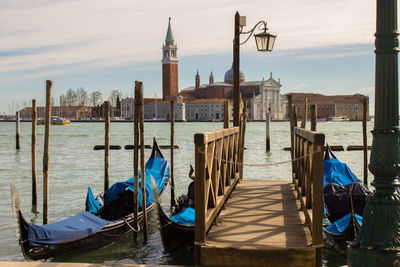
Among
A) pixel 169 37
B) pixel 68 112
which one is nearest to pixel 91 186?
pixel 169 37

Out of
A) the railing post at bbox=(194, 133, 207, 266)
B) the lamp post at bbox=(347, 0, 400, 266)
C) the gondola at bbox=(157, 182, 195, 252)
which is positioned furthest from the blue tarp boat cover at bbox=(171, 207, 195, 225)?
the lamp post at bbox=(347, 0, 400, 266)

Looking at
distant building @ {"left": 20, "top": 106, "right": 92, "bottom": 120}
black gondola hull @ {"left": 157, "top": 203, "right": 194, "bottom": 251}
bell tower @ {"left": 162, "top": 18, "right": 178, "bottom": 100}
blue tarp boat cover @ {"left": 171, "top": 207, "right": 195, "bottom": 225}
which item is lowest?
black gondola hull @ {"left": 157, "top": 203, "right": 194, "bottom": 251}

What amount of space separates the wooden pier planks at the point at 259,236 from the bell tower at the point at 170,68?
68.1 m

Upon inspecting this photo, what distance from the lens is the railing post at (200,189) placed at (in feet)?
9.48

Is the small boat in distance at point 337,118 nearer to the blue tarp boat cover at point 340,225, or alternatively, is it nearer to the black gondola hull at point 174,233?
the blue tarp boat cover at point 340,225

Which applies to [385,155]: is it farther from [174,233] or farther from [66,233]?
[66,233]

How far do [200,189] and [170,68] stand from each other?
6971cm

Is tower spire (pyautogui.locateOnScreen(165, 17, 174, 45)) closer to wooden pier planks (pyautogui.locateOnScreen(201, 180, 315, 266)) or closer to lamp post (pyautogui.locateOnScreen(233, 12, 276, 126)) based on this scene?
lamp post (pyautogui.locateOnScreen(233, 12, 276, 126))

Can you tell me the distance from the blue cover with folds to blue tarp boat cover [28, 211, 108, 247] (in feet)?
9.02

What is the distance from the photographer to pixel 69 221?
4461 millimetres

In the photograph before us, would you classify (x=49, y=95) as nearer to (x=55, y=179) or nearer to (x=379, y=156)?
(x=379, y=156)

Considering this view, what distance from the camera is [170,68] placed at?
71812 mm

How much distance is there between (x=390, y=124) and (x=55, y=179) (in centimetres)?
1041

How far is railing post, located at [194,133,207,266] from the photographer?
2891 mm
